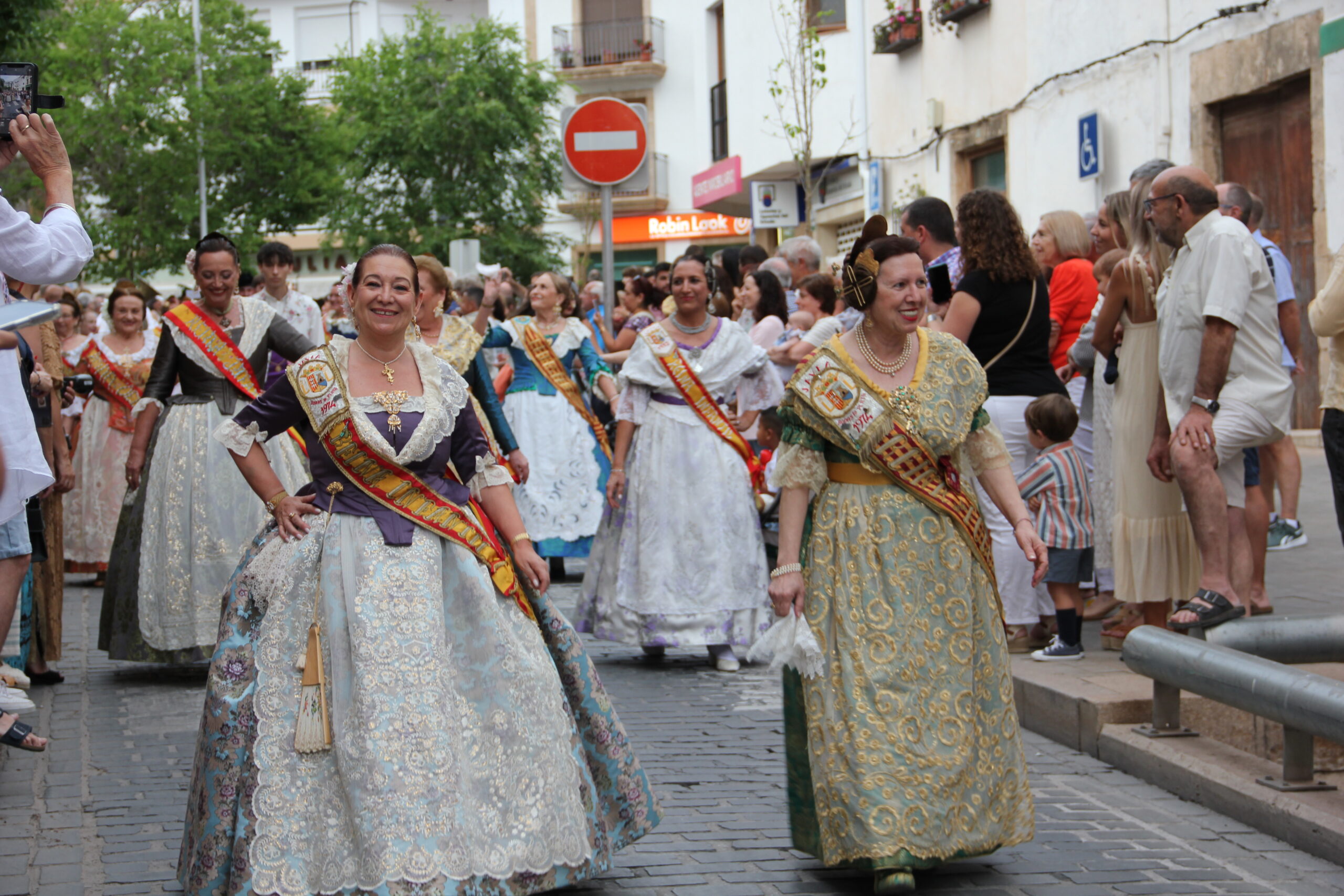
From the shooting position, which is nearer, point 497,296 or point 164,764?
point 164,764

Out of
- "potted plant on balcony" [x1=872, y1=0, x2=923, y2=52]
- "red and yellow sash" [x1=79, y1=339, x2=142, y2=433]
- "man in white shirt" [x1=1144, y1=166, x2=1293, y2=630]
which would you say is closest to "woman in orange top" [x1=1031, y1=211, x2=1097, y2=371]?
"man in white shirt" [x1=1144, y1=166, x2=1293, y2=630]

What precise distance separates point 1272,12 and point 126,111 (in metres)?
26.5

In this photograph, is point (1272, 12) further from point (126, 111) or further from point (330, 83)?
point (330, 83)

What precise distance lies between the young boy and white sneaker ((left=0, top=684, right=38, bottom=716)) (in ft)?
13.3

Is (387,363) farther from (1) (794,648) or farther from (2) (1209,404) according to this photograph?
(2) (1209,404)

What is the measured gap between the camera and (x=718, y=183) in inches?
1208

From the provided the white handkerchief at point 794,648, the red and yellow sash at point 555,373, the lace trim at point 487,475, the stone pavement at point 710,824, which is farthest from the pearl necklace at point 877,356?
the red and yellow sash at point 555,373

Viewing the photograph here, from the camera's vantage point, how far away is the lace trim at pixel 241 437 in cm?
473

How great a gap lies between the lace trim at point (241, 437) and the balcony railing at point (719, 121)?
2905 cm

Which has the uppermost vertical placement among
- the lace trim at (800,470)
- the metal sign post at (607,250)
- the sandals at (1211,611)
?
the metal sign post at (607,250)

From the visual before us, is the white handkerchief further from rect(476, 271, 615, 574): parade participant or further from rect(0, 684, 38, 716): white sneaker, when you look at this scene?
rect(476, 271, 615, 574): parade participant

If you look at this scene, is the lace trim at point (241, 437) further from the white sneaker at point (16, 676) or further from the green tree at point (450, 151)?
the green tree at point (450, 151)

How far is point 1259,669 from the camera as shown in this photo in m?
4.98

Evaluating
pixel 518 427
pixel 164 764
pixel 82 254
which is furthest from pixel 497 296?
pixel 82 254
